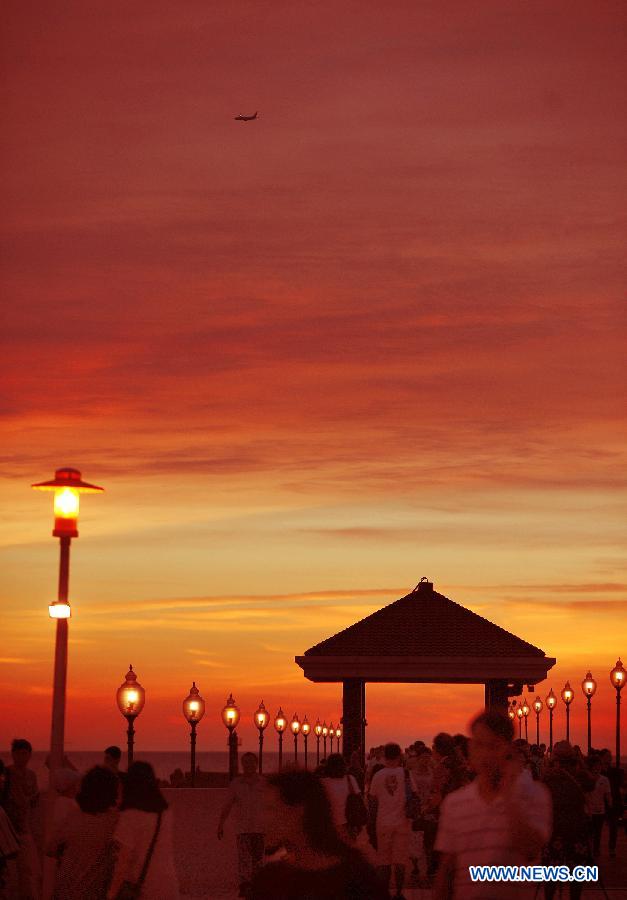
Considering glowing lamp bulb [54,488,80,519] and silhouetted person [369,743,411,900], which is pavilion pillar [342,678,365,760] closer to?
silhouetted person [369,743,411,900]

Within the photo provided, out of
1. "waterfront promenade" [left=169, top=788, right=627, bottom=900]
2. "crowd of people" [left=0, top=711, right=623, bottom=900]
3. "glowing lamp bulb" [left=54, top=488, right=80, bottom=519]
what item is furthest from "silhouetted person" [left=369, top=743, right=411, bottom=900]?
"glowing lamp bulb" [left=54, top=488, right=80, bottom=519]

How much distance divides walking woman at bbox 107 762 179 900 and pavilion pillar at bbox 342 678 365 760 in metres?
27.8

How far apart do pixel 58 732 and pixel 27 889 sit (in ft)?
8.52

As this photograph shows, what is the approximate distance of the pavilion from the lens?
122 feet

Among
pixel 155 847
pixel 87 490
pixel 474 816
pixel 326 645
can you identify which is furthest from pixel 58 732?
pixel 326 645

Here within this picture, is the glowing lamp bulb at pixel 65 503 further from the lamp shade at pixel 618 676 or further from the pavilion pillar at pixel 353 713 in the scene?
the lamp shade at pixel 618 676

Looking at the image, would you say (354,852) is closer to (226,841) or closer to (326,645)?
(226,841)

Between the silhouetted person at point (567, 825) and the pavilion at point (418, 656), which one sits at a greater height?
the pavilion at point (418, 656)

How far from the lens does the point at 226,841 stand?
34469 mm

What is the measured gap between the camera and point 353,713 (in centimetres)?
3869

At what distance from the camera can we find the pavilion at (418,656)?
37.1 meters

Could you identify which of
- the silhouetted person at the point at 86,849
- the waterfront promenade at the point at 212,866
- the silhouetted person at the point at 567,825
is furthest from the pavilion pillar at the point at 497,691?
the silhouetted person at the point at 86,849

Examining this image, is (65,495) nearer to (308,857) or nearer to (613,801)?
(308,857)

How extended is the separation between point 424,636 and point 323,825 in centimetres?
3223
